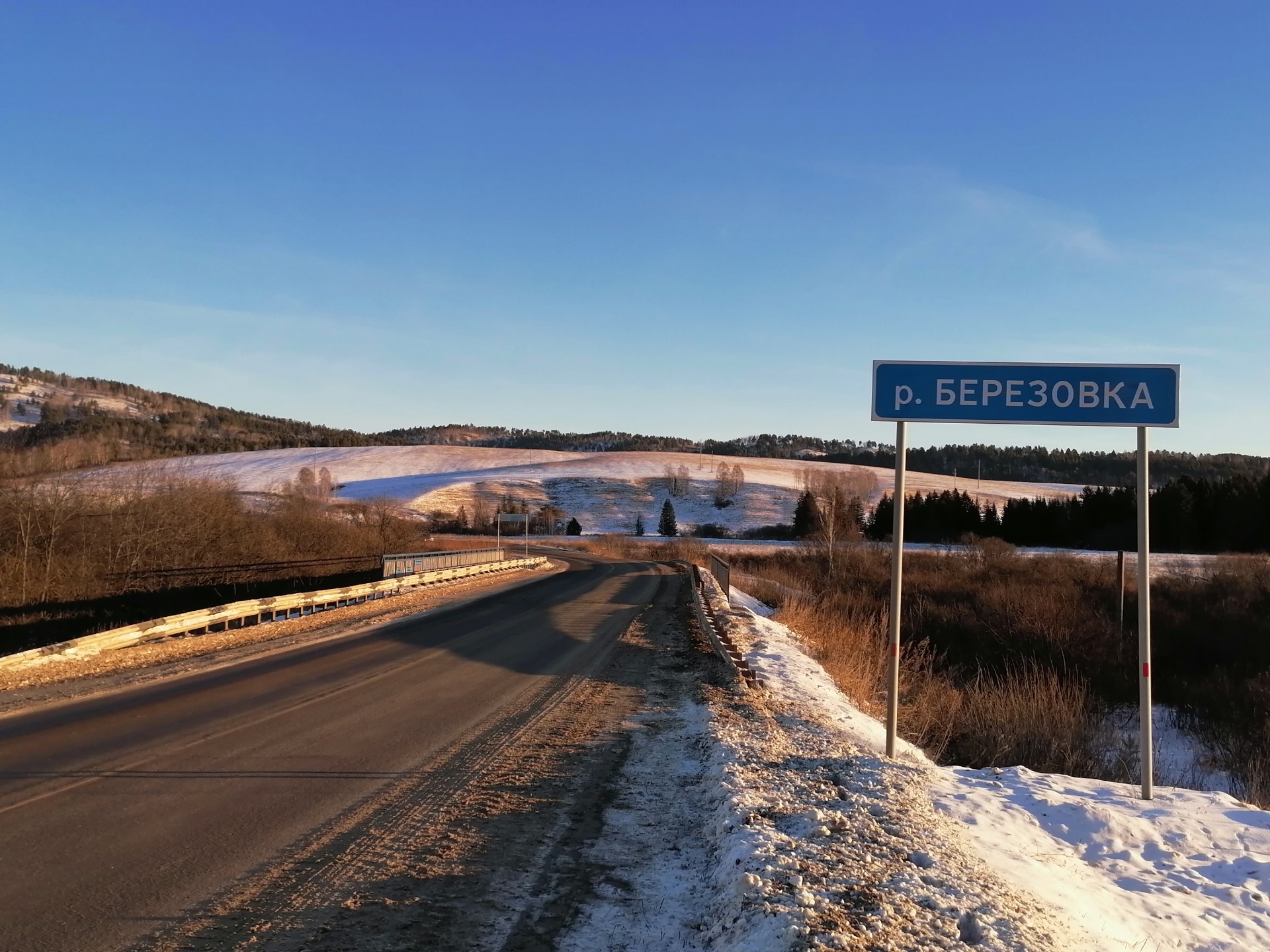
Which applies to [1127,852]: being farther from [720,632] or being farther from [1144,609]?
[720,632]

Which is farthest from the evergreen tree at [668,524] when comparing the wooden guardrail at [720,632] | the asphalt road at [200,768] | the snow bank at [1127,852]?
the snow bank at [1127,852]

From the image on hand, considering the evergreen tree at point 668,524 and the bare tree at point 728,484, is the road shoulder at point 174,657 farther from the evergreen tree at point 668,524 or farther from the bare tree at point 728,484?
the bare tree at point 728,484

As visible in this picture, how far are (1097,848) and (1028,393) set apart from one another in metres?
3.79

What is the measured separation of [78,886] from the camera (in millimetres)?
4699

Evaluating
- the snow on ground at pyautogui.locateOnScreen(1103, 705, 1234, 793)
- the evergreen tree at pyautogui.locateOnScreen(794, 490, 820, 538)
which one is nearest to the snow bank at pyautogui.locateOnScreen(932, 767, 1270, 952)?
the snow on ground at pyautogui.locateOnScreen(1103, 705, 1234, 793)

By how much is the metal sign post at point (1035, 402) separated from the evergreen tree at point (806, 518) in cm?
6505

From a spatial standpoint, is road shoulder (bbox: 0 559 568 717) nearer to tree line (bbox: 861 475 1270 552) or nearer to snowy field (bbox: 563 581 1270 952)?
snowy field (bbox: 563 581 1270 952)

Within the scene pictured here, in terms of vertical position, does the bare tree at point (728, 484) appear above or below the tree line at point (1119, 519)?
above

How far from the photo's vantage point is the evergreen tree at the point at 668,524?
119 metres

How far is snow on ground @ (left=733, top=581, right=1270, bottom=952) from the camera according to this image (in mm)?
4469

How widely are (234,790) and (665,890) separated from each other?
373 cm

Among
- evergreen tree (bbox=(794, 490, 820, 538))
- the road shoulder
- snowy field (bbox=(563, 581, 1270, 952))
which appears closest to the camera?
snowy field (bbox=(563, 581, 1270, 952))

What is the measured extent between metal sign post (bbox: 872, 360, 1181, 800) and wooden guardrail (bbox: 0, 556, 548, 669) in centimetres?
1172

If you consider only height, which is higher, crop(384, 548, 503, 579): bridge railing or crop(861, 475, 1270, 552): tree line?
crop(861, 475, 1270, 552): tree line
